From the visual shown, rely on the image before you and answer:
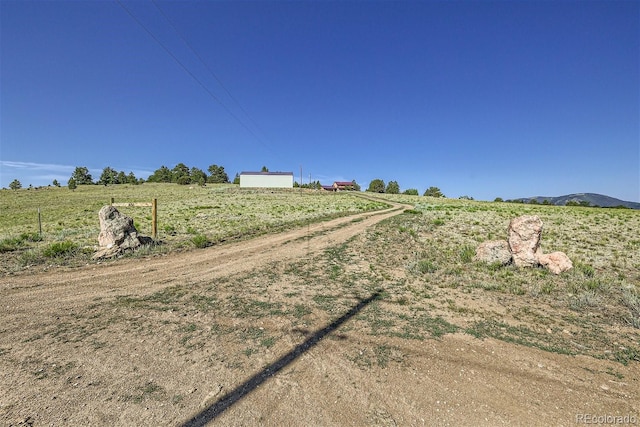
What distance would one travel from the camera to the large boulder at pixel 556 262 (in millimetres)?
10378

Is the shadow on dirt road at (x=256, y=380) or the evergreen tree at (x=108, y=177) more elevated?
the evergreen tree at (x=108, y=177)

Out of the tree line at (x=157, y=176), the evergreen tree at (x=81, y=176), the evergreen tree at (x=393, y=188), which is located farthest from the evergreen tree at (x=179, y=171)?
the evergreen tree at (x=393, y=188)

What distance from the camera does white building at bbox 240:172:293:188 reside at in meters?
100

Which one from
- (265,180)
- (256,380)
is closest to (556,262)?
(256,380)

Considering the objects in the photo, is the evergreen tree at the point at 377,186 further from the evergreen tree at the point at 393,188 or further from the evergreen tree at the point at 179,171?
the evergreen tree at the point at 179,171

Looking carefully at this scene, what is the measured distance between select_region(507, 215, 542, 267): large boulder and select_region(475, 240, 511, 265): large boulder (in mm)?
257

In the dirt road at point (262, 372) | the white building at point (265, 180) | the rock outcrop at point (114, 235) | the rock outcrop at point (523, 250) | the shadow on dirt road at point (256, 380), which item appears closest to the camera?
the shadow on dirt road at point (256, 380)

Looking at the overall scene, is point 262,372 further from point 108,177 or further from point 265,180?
point 108,177

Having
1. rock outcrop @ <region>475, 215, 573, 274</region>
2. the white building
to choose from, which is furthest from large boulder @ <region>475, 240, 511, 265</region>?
the white building

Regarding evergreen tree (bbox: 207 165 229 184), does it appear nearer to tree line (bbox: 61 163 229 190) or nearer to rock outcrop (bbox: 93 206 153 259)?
tree line (bbox: 61 163 229 190)

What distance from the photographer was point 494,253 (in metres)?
11.5

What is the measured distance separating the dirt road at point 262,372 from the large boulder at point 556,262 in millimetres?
6596

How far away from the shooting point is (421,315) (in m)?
6.68

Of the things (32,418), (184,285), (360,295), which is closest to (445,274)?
(360,295)
